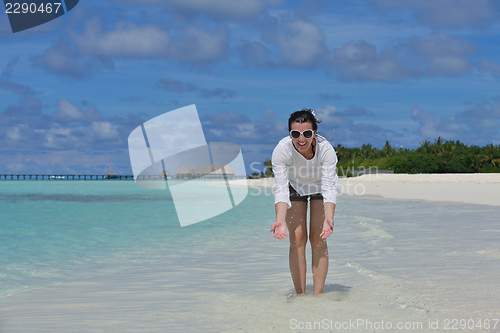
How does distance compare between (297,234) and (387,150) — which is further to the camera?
(387,150)

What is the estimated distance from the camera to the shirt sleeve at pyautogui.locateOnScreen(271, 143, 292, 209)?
3645mm

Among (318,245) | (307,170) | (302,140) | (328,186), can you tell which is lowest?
(318,245)

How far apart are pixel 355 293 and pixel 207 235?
7788 millimetres

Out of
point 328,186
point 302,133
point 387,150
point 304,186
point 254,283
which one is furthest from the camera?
point 387,150

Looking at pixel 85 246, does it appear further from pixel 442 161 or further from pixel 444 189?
pixel 442 161

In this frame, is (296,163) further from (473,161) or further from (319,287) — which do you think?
(473,161)

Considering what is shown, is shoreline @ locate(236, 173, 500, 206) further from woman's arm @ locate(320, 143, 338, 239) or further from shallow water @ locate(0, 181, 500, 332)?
woman's arm @ locate(320, 143, 338, 239)

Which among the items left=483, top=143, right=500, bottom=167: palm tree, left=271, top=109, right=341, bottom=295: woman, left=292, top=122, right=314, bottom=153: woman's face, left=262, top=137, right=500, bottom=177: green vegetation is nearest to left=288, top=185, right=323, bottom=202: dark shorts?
left=271, top=109, right=341, bottom=295: woman

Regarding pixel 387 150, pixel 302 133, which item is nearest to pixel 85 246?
pixel 302 133

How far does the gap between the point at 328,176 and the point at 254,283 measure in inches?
79.6

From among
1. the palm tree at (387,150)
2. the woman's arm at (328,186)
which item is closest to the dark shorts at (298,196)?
the woman's arm at (328,186)

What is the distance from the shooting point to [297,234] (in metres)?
3.82

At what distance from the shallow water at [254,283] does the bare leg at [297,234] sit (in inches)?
10.5

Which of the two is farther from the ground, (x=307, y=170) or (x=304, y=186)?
(x=307, y=170)
